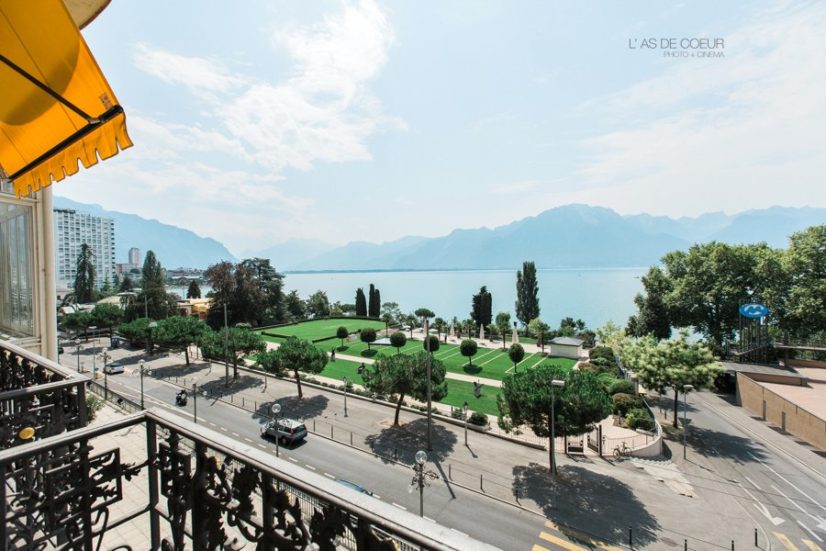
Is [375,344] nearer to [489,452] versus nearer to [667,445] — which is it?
[489,452]

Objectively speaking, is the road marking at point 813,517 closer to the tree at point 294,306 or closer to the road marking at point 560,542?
the road marking at point 560,542

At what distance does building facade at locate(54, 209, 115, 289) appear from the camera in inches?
4530

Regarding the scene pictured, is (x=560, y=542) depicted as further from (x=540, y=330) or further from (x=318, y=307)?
(x=318, y=307)

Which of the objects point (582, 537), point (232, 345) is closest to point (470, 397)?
point (582, 537)

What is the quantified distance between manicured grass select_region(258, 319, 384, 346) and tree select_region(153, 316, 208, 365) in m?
13.0

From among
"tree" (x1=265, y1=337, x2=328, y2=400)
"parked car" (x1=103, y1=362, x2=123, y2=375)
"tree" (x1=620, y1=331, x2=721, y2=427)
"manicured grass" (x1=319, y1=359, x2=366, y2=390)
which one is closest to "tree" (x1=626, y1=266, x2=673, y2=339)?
"tree" (x1=620, y1=331, x2=721, y2=427)

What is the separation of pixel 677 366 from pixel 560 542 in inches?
526

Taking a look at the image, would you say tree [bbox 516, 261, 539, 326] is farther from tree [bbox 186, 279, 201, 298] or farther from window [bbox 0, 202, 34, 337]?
tree [bbox 186, 279, 201, 298]

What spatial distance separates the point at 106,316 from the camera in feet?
138

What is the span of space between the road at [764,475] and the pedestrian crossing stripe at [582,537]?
5229 mm

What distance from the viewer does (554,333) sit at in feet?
146

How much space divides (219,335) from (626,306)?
5135 inches

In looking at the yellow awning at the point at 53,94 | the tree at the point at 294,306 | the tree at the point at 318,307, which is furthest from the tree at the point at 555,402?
the tree at the point at 318,307

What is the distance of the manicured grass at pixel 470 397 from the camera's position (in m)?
22.5
